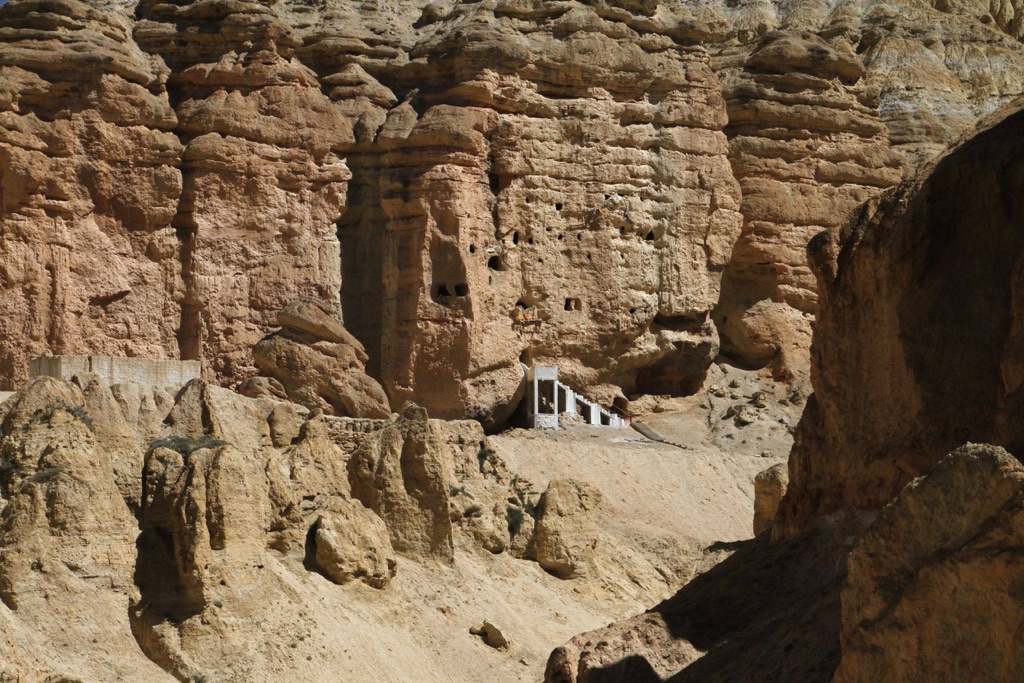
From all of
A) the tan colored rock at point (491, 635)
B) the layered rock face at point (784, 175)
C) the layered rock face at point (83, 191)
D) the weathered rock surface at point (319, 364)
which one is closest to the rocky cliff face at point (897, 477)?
the tan colored rock at point (491, 635)

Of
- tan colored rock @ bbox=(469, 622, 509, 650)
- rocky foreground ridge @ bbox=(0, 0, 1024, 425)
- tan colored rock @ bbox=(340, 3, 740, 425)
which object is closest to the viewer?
tan colored rock @ bbox=(469, 622, 509, 650)

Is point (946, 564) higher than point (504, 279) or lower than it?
lower

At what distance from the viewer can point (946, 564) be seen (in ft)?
39.2

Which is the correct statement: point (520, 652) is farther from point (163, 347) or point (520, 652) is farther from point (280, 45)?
point (280, 45)

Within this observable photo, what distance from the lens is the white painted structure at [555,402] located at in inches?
1988

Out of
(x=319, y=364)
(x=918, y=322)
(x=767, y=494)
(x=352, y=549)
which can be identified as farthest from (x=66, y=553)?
(x=319, y=364)

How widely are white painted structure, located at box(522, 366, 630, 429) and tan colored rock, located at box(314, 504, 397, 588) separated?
21205 millimetres

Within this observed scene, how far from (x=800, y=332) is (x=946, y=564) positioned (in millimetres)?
44033

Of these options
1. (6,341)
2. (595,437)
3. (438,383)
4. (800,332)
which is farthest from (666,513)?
(6,341)

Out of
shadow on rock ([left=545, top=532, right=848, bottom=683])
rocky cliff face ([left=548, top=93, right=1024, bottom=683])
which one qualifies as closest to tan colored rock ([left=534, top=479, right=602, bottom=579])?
rocky cliff face ([left=548, top=93, right=1024, bottom=683])

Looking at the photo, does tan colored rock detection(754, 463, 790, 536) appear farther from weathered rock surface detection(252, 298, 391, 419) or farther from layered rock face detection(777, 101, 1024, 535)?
layered rock face detection(777, 101, 1024, 535)

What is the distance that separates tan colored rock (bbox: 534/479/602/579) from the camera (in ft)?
115

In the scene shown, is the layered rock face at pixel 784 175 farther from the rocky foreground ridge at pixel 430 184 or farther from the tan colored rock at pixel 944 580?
the tan colored rock at pixel 944 580

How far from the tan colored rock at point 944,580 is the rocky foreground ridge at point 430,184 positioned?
1442 inches
